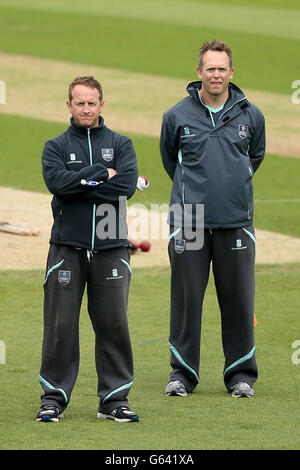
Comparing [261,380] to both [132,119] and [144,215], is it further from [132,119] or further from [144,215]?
[132,119]

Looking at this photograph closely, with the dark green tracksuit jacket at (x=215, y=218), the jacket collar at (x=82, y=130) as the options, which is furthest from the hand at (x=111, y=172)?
the dark green tracksuit jacket at (x=215, y=218)

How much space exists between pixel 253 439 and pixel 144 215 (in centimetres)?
884

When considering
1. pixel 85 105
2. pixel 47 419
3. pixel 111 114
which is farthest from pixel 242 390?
pixel 111 114

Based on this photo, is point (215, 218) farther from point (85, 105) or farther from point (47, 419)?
point (47, 419)

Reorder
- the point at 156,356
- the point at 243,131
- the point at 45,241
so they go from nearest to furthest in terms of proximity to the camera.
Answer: the point at 243,131 < the point at 156,356 < the point at 45,241

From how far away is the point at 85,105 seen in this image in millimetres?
7336

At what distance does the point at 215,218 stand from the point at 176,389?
3.96ft

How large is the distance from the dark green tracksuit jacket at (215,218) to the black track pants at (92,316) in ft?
2.72

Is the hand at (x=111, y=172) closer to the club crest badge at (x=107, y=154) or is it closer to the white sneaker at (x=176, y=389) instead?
the club crest badge at (x=107, y=154)

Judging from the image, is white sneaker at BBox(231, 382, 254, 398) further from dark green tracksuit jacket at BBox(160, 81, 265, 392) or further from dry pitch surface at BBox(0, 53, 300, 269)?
dry pitch surface at BBox(0, 53, 300, 269)

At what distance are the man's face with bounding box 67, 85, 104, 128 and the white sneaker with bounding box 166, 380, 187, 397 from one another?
6.50 ft

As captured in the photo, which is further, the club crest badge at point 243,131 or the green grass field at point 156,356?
the club crest badge at point 243,131

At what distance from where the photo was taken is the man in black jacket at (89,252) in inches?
289

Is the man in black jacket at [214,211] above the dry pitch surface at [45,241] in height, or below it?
below
